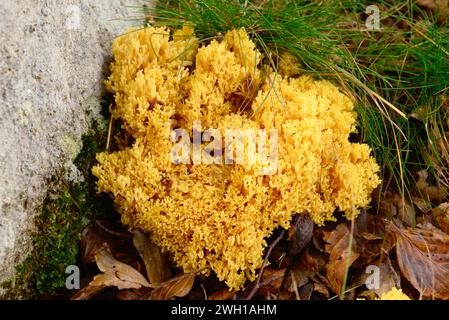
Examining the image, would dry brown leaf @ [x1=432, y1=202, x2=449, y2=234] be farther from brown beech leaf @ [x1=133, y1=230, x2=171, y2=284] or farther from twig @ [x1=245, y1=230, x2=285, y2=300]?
brown beech leaf @ [x1=133, y1=230, x2=171, y2=284]

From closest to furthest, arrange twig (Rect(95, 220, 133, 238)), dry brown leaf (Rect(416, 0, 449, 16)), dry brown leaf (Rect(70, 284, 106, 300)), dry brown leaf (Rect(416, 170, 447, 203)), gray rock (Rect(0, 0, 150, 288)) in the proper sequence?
gray rock (Rect(0, 0, 150, 288)) → dry brown leaf (Rect(70, 284, 106, 300)) → twig (Rect(95, 220, 133, 238)) → dry brown leaf (Rect(416, 170, 447, 203)) → dry brown leaf (Rect(416, 0, 449, 16))

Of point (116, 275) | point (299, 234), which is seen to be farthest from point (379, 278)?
point (116, 275)

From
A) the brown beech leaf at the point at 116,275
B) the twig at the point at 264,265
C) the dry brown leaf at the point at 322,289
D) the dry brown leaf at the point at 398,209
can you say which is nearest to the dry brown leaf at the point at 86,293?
the brown beech leaf at the point at 116,275

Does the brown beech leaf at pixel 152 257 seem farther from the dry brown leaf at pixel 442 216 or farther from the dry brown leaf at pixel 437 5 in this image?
the dry brown leaf at pixel 437 5

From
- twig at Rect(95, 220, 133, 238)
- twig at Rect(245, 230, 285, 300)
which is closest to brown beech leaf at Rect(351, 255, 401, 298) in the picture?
twig at Rect(245, 230, 285, 300)

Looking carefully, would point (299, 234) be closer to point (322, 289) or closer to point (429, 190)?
point (322, 289)
